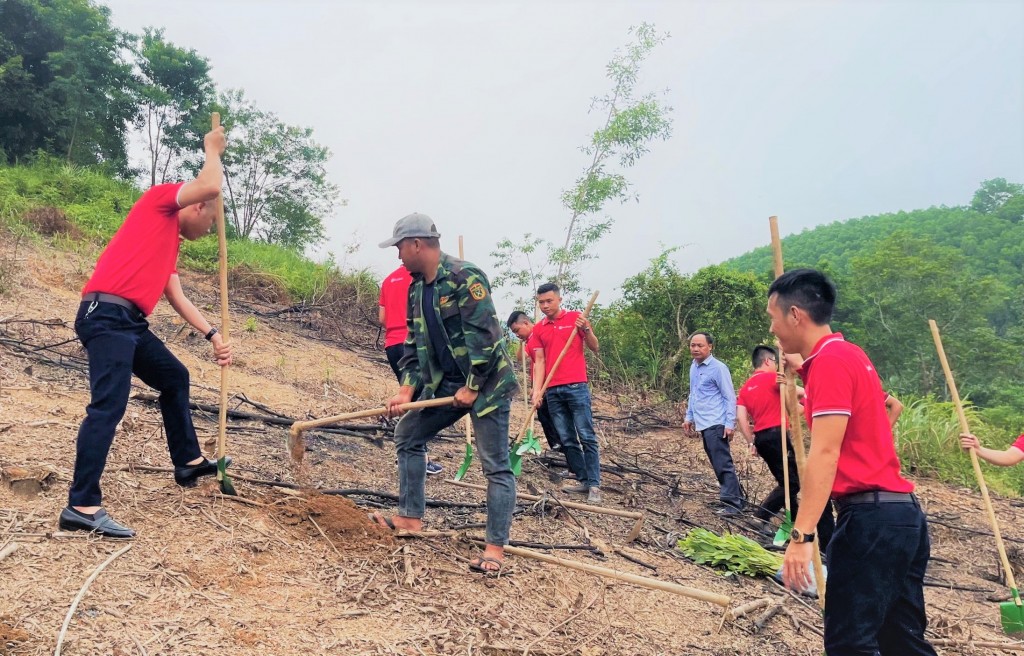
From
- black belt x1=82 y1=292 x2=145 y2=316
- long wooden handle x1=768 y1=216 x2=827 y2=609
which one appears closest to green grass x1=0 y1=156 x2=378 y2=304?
black belt x1=82 y1=292 x2=145 y2=316

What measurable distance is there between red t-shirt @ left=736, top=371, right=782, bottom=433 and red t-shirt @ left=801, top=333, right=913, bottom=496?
11.8ft

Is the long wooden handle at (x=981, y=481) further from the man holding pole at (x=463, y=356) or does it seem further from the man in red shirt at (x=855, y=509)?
the man holding pole at (x=463, y=356)

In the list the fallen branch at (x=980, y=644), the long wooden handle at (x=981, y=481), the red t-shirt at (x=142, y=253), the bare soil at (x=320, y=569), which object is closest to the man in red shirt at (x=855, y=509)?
the bare soil at (x=320, y=569)

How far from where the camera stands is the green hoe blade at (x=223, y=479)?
13.2 ft

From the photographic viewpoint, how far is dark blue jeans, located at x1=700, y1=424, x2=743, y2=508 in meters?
6.60

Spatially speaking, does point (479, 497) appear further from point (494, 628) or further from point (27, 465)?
point (27, 465)

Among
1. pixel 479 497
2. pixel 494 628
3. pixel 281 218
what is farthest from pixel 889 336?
pixel 494 628

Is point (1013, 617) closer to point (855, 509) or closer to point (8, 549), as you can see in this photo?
point (855, 509)

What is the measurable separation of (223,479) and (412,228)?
180 centimetres

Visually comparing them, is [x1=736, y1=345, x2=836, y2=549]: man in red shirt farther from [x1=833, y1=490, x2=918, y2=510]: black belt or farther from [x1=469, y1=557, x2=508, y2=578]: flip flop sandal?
[x1=833, y1=490, x2=918, y2=510]: black belt

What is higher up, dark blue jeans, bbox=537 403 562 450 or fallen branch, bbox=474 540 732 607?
dark blue jeans, bbox=537 403 562 450

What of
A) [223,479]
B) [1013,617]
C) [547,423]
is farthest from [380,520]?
[1013,617]

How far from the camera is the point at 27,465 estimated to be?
386cm

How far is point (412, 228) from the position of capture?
3873mm
